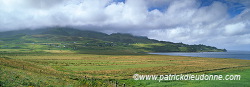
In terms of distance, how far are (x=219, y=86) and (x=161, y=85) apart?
1284 centimetres

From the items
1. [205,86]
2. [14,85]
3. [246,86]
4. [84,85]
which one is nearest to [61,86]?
[84,85]

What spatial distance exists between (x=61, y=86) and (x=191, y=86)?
27.9 m

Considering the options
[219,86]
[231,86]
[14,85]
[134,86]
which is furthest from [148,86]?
[14,85]

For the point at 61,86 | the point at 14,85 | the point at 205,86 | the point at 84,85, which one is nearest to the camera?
the point at 14,85

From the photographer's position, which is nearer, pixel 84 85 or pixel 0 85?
pixel 0 85

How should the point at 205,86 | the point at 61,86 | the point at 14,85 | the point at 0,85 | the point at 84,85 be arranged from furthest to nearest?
the point at 205,86 < the point at 84,85 < the point at 61,86 < the point at 14,85 < the point at 0,85

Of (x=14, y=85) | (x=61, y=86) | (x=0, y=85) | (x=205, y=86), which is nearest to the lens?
(x=0, y=85)

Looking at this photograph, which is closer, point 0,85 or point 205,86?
point 0,85

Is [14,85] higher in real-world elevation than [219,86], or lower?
higher

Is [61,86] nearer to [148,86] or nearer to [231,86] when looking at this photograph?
[148,86]

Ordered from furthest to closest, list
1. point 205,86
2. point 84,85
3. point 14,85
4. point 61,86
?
point 205,86
point 84,85
point 61,86
point 14,85

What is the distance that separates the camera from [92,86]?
33.3 m

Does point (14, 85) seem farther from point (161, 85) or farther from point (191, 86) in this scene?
point (191, 86)

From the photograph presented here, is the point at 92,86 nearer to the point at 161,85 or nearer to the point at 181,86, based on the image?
the point at 161,85
